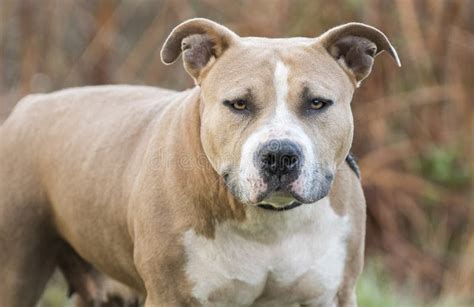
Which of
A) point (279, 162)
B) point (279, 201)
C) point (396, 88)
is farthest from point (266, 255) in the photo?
point (396, 88)

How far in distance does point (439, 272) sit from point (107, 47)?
367 centimetres

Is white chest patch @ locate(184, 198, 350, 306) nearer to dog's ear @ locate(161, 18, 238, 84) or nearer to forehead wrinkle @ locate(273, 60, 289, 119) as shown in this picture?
forehead wrinkle @ locate(273, 60, 289, 119)

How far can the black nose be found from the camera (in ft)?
14.4

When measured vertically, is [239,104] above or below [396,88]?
above

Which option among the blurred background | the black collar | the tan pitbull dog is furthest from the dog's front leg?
the blurred background

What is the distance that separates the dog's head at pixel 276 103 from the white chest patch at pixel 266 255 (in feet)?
0.80

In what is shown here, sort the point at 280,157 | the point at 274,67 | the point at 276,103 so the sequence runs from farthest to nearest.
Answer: the point at 274,67, the point at 276,103, the point at 280,157

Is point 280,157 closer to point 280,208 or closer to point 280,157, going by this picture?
point 280,157

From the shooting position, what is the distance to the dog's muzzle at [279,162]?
14.4ft

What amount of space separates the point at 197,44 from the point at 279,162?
88 cm

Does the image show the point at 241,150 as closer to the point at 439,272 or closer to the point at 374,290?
the point at 374,290

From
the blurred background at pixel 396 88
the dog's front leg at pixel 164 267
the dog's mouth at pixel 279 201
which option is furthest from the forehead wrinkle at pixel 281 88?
the blurred background at pixel 396 88

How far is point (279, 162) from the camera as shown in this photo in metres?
4.41

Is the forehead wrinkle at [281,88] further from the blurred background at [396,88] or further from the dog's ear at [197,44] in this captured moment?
the blurred background at [396,88]
